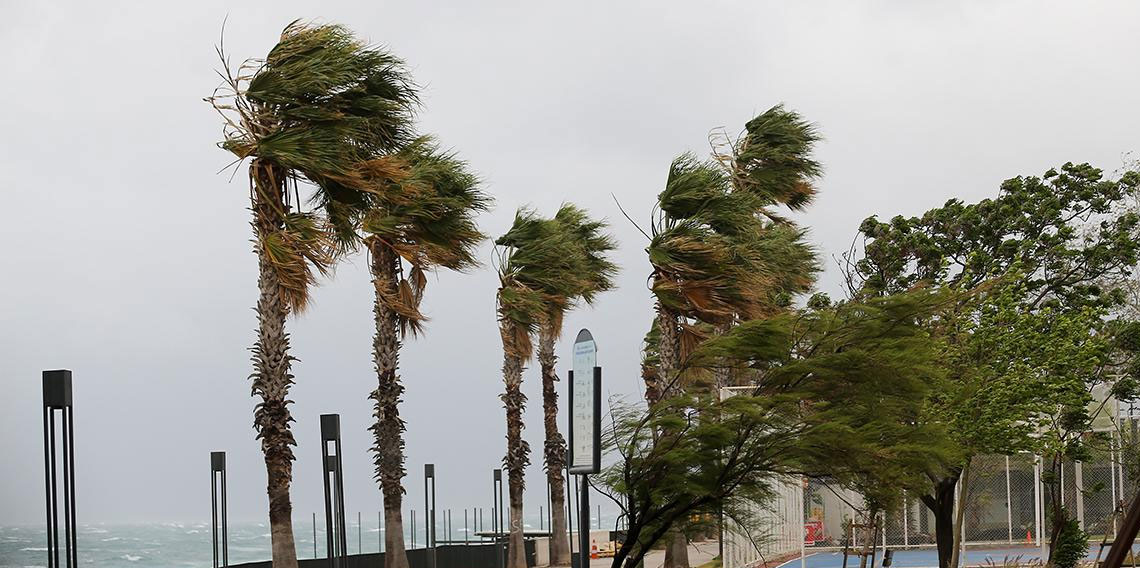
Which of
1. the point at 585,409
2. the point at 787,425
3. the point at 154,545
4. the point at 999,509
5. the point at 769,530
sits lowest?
the point at 154,545

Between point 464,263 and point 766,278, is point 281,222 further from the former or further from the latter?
point 766,278

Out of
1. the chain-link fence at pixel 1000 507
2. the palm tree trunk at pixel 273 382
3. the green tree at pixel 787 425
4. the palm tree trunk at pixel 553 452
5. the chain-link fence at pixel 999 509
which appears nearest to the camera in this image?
the green tree at pixel 787 425

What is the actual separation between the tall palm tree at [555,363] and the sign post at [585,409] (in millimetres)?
26380

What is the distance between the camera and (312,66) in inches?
826

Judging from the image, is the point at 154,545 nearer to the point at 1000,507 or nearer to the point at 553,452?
the point at 553,452

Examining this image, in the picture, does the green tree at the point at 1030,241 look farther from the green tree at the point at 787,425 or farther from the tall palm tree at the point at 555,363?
the green tree at the point at 787,425

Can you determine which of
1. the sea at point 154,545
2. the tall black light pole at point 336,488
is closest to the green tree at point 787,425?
the tall black light pole at point 336,488

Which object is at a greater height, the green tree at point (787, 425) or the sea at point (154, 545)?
the green tree at point (787, 425)

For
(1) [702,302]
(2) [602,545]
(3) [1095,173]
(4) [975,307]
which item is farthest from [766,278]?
(2) [602,545]

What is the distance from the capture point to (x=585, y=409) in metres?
10.3

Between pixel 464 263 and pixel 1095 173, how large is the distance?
15901 millimetres

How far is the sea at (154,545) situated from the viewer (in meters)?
84.4

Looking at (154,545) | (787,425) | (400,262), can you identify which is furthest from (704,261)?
(154,545)

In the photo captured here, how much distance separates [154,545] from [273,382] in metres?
86.1
